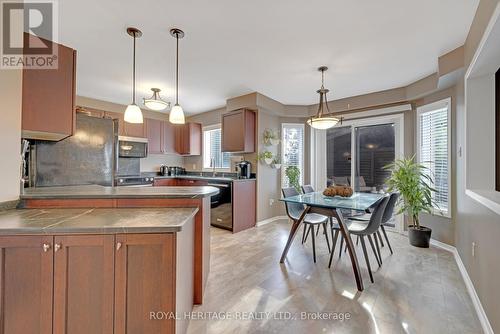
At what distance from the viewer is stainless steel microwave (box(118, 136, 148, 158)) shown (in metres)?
4.30

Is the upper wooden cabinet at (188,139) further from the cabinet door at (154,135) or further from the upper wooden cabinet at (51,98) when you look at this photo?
the upper wooden cabinet at (51,98)

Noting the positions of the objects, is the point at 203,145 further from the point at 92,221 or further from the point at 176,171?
the point at 92,221

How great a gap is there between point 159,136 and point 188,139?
25.6 inches

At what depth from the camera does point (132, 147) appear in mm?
4453

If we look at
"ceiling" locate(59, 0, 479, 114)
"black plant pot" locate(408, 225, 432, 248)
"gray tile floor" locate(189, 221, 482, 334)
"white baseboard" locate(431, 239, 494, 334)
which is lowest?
"gray tile floor" locate(189, 221, 482, 334)

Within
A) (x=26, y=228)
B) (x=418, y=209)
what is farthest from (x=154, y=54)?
(x=418, y=209)

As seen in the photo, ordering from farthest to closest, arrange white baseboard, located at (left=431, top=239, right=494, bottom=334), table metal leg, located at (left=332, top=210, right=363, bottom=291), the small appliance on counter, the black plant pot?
the small appliance on counter → the black plant pot → table metal leg, located at (left=332, top=210, right=363, bottom=291) → white baseboard, located at (left=431, top=239, right=494, bottom=334)

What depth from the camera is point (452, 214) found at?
305 centimetres

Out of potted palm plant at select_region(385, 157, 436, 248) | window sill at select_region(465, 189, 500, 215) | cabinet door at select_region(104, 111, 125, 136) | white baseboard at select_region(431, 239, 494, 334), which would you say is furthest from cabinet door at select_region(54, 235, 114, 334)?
cabinet door at select_region(104, 111, 125, 136)

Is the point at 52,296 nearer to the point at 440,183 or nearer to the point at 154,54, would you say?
the point at 154,54

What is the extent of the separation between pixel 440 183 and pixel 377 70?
190 centimetres

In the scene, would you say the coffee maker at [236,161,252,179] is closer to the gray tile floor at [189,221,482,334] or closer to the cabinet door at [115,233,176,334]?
the gray tile floor at [189,221,482,334]

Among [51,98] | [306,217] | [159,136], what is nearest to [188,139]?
[159,136]

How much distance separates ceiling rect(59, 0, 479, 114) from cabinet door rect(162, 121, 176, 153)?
62.3 inches
